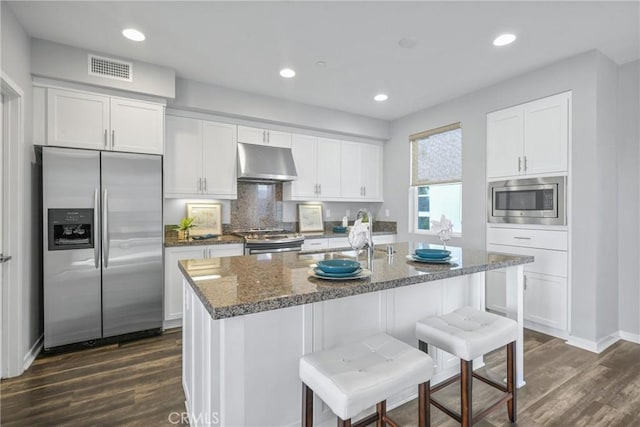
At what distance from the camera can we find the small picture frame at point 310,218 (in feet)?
15.3

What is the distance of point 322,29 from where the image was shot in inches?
98.1

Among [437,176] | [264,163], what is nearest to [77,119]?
[264,163]

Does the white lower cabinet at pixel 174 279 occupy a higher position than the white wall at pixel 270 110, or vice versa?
the white wall at pixel 270 110

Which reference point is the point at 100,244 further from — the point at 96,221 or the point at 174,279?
the point at 174,279

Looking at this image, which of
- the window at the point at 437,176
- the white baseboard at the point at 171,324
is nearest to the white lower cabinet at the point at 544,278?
the window at the point at 437,176

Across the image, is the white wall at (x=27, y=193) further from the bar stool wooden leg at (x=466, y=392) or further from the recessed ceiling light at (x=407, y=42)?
the bar stool wooden leg at (x=466, y=392)

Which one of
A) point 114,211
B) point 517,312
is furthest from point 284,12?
point 517,312

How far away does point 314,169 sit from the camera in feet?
14.9

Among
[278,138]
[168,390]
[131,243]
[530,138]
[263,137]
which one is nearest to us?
[168,390]

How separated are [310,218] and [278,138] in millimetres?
1279

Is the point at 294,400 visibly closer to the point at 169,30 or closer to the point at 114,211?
the point at 114,211

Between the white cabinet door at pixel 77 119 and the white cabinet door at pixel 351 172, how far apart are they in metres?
3.00

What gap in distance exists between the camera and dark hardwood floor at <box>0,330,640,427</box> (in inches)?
73.5

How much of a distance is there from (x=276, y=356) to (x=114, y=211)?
2287 mm
